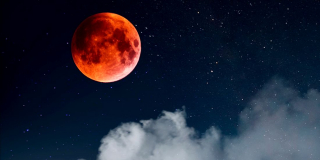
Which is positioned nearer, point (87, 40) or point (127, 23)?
point (87, 40)

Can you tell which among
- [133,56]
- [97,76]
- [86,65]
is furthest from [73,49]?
[133,56]

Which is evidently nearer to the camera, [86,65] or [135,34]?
[86,65]

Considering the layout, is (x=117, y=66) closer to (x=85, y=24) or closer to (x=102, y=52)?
(x=102, y=52)

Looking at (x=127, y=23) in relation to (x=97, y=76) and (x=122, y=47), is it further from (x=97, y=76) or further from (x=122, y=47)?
(x=97, y=76)

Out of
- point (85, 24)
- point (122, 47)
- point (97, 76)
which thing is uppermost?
point (85, 24)

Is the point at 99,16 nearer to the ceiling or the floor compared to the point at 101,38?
nearer to the ceiling

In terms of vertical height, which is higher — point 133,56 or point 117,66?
point 133,56

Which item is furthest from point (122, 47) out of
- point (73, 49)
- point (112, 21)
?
point (73, 49)

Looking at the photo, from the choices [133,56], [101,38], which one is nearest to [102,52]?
[101,38]

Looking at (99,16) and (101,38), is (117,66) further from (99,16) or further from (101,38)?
(99,16)
